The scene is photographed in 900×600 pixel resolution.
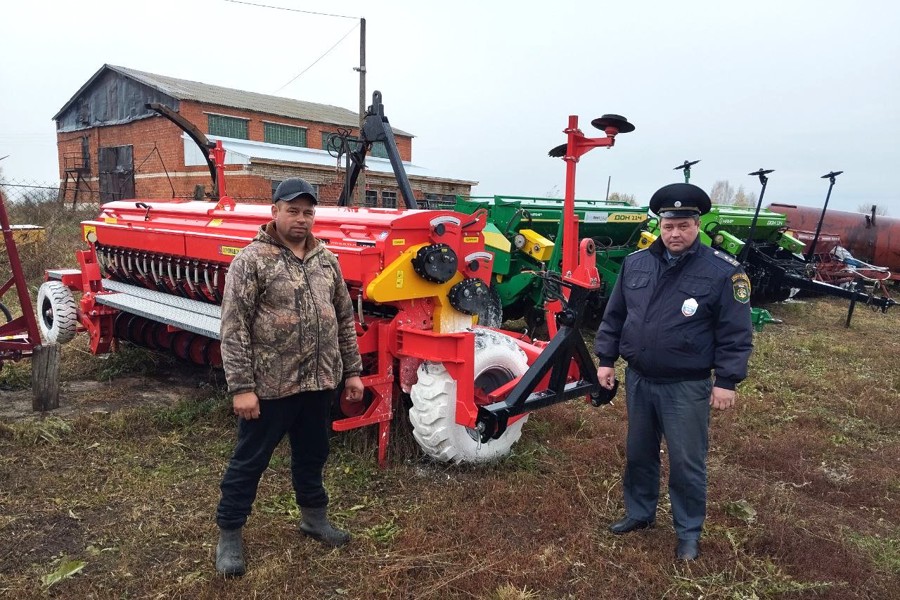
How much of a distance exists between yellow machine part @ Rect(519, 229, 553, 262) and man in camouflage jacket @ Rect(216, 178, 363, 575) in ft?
14.8

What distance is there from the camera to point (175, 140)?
21734mm

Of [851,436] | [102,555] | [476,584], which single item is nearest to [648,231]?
[851,436]

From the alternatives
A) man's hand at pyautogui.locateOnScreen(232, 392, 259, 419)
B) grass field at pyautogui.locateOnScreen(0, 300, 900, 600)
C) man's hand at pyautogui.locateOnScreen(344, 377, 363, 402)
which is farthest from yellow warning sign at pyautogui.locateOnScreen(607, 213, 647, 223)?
man's hand at pyautogui.locateOnScreen(232, 392, 259, 419)

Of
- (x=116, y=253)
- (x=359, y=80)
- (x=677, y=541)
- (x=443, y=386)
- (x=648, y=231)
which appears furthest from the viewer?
(x=359, y=80)

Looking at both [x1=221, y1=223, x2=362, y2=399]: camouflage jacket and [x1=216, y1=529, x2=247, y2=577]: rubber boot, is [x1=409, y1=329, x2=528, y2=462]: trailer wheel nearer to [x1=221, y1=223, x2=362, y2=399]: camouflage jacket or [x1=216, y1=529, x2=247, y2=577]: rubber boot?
[x1=221, y1=223, x2=362, y2=399]: camouflage jacket

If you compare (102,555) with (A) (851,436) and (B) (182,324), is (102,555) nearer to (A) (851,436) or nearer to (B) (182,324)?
(B) (182,324)

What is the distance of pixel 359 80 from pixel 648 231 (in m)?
7.75

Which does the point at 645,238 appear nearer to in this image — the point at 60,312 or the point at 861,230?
the point at 60,312

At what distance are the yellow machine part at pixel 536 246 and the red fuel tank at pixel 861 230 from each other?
28.5 ft

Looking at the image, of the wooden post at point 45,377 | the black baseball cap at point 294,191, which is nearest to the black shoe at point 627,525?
the black baseball cap at point 294,191

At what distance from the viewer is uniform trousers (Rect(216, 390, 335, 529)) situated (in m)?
2.73

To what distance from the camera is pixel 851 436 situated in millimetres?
4891

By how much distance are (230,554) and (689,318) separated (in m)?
2.20

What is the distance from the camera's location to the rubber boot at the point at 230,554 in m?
2.81
